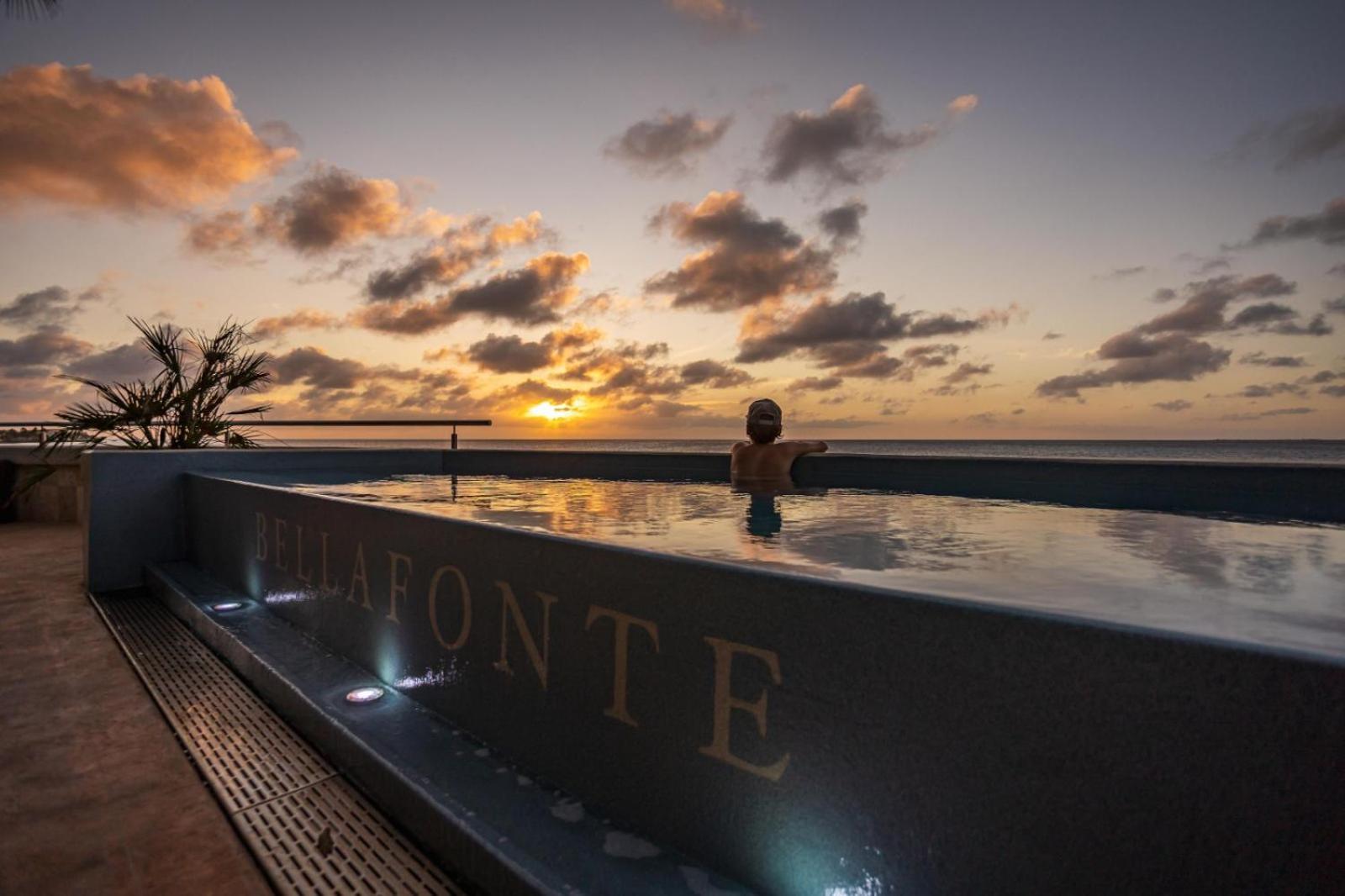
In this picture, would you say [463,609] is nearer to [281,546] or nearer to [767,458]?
[281,546]

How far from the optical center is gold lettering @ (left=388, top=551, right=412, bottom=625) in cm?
243

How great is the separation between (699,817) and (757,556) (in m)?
1.31

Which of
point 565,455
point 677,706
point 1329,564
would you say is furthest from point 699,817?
point 565,455

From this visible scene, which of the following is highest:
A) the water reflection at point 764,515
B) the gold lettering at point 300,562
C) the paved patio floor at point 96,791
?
the water reflection at point 764,515

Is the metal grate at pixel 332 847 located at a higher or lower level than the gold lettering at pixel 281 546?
lower

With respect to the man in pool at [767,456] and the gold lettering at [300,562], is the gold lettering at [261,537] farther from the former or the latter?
the man in pool at [767,456]

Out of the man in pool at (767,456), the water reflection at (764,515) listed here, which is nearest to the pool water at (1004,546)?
the water reflection at (764,515)

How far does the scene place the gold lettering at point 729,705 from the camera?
1335 millimetres

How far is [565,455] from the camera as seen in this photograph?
7.71 m

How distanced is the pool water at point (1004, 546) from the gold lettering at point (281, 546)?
374 millimetres

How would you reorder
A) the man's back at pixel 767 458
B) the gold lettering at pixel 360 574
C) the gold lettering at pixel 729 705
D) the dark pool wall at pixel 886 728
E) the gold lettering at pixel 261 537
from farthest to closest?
the man's back at pixel 767 458 → the gold lettering at pixel 261 537 → the gold lettering at pixel 360 574 → the gold lettering at pixel 729 705 → the dark pool wall at pixel 886 728

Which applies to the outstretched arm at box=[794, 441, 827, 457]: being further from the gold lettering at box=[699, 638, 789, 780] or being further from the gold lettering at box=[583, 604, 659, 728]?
the gold lettering at box=[699, 638, 789, 780]

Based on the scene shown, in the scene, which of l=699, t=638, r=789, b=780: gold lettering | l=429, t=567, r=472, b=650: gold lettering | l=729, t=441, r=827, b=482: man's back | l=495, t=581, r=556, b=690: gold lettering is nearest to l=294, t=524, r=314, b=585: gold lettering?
l=429, t=567, r=472, b=650: gold lettering

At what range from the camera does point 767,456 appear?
238 inches
